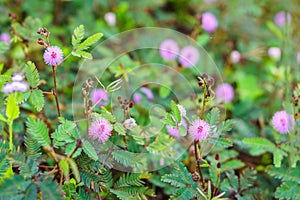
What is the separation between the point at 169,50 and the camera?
6.06 feet

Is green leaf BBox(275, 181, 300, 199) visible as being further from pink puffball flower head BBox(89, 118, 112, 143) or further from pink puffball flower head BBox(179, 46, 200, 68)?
pink puffball flower head BBox(179, 46, 200, 68)

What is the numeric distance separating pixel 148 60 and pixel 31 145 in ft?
2.87

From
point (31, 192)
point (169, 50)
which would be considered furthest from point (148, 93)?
point (31, 192)

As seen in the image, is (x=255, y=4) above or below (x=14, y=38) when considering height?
above

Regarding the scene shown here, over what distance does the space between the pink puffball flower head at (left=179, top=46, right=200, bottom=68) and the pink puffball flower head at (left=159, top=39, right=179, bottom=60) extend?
0.10 ft

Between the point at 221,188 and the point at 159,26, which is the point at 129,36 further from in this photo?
the point at 221,188

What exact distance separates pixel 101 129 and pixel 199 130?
0.82ft

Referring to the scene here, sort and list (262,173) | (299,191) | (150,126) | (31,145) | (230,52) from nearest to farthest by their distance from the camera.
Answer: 1. (31,145)
2. (299,191)
3. (150,126)
4. (262,173)
5. (230,52)

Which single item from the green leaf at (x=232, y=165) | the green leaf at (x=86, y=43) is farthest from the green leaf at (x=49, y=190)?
the green leaf at (x=232, y=165)

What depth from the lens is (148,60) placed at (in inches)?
74.5

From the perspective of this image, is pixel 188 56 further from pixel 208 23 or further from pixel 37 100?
pixel 37 100

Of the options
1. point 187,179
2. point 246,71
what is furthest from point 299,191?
point 246,71

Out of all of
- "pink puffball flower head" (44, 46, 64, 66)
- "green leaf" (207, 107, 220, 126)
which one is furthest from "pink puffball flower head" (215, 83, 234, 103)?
"pink puffball flower head" (44, 46, 64, 66)

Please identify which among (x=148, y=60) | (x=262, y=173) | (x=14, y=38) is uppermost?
(x=148, y=60)
